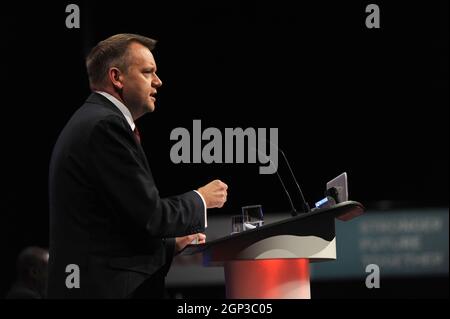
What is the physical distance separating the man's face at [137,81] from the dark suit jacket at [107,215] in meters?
0.20

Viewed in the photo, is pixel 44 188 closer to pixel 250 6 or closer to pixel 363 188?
pixel 250 6

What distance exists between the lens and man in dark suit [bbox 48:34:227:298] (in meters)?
2.15

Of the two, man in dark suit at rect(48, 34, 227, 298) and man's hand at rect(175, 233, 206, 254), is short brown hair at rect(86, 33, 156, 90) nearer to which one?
man in dark suit at rect(48, 34, 227, 298)

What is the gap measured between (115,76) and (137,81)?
0.08 m

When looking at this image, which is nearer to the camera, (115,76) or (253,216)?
(115,76)

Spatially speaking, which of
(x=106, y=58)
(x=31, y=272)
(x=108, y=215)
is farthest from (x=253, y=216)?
(x=31, y=272)

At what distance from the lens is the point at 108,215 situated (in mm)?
2205

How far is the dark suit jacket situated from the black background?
4.61 meters

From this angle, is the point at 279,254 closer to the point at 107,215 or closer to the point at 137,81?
the point at 107,215

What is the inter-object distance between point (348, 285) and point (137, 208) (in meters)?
5.61

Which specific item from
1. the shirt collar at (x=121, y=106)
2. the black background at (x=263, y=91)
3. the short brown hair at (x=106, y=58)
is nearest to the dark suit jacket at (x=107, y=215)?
the shirt collar at (x=121, y=106)

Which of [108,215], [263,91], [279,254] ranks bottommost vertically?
[279,254]
